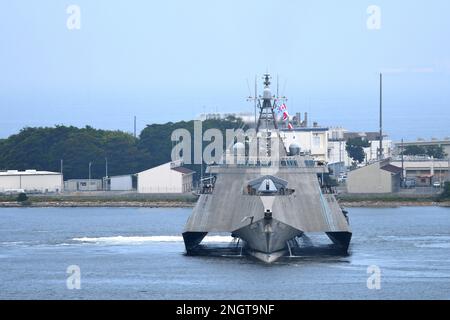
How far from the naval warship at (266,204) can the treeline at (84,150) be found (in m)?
62.2

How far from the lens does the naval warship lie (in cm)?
6938

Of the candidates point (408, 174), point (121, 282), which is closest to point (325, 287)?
point (121, 282)

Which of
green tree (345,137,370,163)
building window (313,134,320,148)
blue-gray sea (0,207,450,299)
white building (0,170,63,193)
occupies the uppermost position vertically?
building window (313,134,320,148)

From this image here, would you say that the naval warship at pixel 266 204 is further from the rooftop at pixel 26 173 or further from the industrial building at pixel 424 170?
the industrial building at pixel 424 170

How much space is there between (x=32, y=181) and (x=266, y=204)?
208 feet

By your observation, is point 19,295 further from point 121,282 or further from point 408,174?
point 408,174

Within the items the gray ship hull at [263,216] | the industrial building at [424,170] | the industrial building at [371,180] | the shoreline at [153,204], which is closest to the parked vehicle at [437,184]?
the industrial building at [424,170]

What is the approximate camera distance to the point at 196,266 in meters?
67.2

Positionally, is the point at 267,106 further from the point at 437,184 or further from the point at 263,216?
the point at 437,184

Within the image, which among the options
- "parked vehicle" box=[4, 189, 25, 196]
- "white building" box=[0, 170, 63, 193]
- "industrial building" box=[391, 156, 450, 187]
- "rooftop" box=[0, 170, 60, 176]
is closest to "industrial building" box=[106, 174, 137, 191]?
"rooftop" box=[0, 170, 60, 176]

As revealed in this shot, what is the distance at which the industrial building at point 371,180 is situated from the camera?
120 meters

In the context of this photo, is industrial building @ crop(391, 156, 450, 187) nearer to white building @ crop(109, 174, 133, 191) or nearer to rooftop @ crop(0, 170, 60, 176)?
white building @ crop(109, 174, 133, 191)

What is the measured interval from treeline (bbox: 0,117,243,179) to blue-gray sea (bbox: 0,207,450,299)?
4653cm
